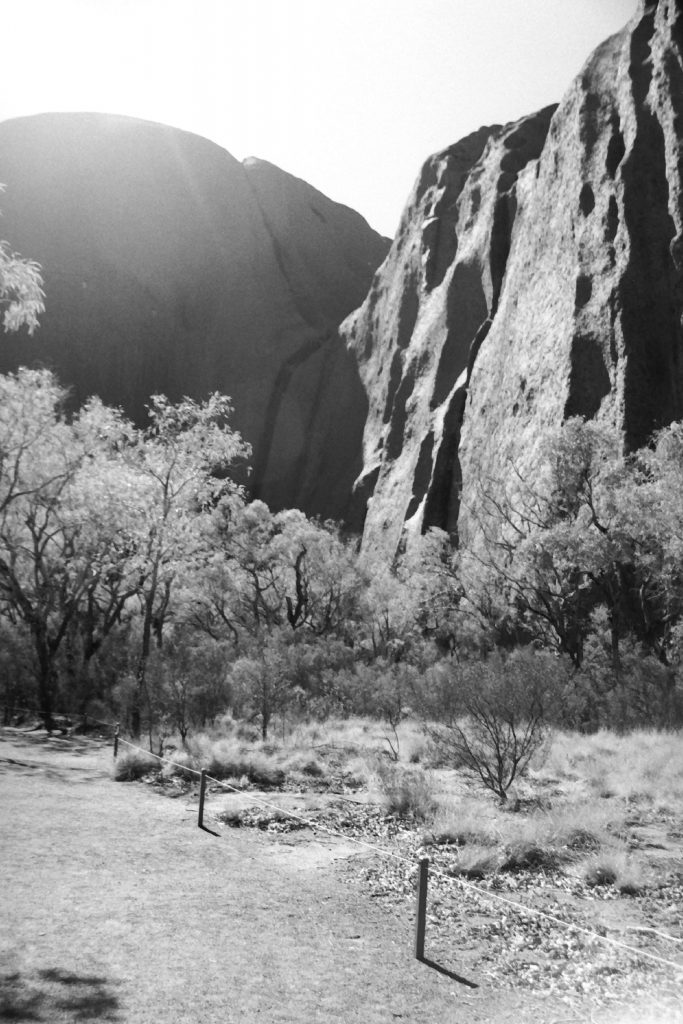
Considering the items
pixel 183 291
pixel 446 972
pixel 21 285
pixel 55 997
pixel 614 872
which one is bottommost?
pixel 446 972

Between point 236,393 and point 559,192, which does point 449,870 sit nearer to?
point 559,192

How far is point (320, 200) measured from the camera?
10362 centimetres

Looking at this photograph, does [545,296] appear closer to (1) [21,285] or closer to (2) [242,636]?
(2) [242,636]

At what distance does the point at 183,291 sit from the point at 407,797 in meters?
85.3

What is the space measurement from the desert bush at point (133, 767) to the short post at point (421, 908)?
9353mm

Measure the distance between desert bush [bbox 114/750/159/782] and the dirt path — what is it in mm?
3692

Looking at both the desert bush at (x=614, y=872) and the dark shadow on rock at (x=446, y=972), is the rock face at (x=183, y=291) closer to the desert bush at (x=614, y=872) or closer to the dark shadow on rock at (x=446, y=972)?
the desert bush at (x=614, y=872)

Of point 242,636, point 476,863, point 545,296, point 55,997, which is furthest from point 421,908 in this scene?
point 545,296

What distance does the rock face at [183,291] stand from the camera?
79000 mm

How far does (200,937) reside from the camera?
6.41 metres

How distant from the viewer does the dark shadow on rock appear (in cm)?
585

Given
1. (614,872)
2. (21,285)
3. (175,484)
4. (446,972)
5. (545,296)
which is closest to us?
(446,972)

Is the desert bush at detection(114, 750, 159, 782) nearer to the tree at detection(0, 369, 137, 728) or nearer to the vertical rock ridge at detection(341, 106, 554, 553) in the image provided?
the tree at detection(0, 369, 137, 728)

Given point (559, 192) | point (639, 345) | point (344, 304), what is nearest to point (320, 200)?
point (344, 304)
